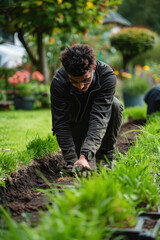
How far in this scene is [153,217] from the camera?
1.84 metres

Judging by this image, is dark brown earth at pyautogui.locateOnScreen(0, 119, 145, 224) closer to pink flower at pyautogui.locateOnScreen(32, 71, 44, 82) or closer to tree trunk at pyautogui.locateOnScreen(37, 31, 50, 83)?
pink flower at pyautogui.locateOnScreen(32, 71, 44, 82)

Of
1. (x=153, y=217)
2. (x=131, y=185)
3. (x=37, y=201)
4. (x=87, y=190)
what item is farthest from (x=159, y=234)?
(x=37, y=201)

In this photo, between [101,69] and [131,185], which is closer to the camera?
[131,185]

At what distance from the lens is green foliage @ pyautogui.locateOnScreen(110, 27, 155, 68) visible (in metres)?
10.7

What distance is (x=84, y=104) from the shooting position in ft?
9.52

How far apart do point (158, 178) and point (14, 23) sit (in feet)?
19.2

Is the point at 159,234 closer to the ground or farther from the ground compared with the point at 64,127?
closer to the ground

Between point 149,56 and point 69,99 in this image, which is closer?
point 69,99

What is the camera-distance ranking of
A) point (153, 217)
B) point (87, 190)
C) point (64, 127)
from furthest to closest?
1. point (64, 127)
2. point (153, 217)
3. point (87, 190)

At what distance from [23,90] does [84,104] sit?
552 centimetres

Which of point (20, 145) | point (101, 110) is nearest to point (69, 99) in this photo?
point (101, 110)

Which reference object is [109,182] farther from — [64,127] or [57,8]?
[57,8]

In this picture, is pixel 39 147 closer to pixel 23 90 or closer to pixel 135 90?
pixel 23 90

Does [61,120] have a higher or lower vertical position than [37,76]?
higher
